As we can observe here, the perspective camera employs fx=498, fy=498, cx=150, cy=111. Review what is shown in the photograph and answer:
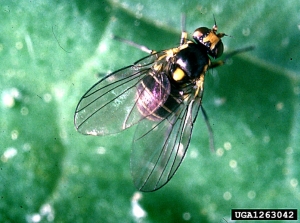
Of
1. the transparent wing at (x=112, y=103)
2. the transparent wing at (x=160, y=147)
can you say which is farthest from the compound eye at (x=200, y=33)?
the transparent wing at (x=160, y=147)

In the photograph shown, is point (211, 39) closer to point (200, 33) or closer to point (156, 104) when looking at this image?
point (200, 33)

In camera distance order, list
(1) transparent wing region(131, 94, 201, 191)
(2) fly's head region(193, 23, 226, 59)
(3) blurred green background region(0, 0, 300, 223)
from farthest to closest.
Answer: (2) fly's head region(193, 23, 226, 59) → (3) blurred green background region(0, 0, 300, 223) → (1) transparent wing region(131, 94, 201, 191)

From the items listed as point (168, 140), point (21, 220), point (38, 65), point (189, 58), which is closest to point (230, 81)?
point (189, 58)

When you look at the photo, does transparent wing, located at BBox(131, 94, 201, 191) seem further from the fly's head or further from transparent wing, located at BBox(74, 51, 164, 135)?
the fly's head

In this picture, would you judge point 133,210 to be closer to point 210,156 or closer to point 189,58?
point 210,156

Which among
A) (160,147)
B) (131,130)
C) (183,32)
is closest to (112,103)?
(131,130)

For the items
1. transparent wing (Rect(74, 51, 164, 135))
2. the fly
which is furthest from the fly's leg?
transparent wing (Rect(74, 51, 164, 135))

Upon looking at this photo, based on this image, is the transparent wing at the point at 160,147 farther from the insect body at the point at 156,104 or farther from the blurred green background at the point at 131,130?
the blurred green background at the point at 131,130

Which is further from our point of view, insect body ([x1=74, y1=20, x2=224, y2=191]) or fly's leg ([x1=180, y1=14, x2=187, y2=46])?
fly's leg ([x1=180, y1=14, x2=187, y2=46])
